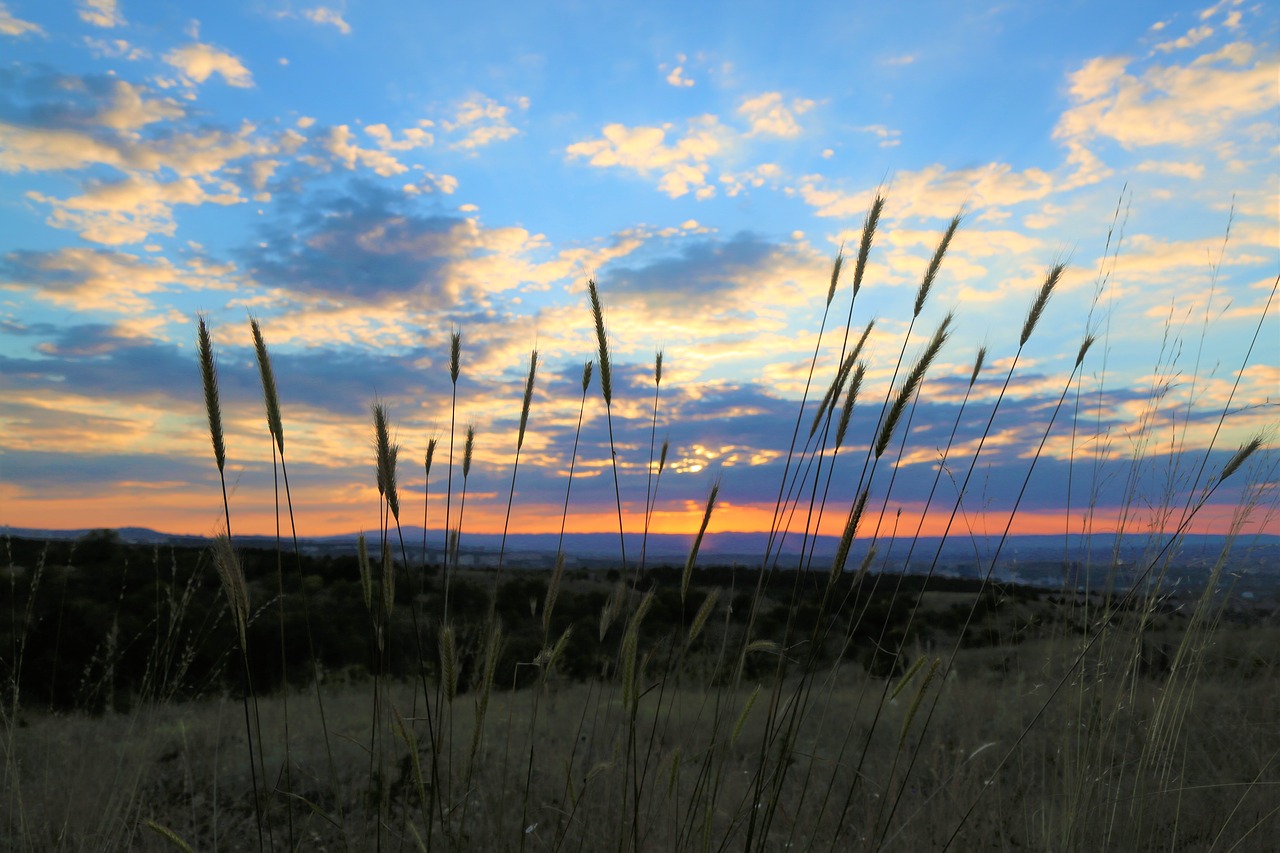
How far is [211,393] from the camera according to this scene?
157cm

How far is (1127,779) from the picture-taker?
3.98 m

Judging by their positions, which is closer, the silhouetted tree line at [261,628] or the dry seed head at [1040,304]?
the dry seed head at [1040,304]

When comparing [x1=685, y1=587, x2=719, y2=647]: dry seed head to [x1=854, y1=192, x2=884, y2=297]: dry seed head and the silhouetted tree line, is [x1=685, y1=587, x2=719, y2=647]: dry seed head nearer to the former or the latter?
Answer: [x1=854, y1=192, x2=884, y2=297]: dry seed head

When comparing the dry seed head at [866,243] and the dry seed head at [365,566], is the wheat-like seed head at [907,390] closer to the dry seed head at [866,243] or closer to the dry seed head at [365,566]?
the dry seed head at [866,243]

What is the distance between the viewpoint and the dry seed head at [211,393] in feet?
5.05

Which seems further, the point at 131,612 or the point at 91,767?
the point at 131,612

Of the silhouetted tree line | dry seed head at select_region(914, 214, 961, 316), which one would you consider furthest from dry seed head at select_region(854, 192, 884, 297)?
the silhouetted tree line

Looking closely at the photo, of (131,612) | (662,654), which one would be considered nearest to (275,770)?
(662,654)

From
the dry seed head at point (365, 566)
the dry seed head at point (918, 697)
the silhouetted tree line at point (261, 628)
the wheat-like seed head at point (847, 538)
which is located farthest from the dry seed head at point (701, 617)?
the silhouetted tree line at point (261, 628)

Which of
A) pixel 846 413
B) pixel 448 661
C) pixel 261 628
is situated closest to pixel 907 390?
pixel 846 413

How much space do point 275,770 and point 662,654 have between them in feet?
11.9

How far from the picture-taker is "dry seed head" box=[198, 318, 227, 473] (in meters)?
1.54

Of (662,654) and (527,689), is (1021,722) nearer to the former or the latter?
(662,654)

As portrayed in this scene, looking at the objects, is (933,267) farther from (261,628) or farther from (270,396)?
(261,628)
